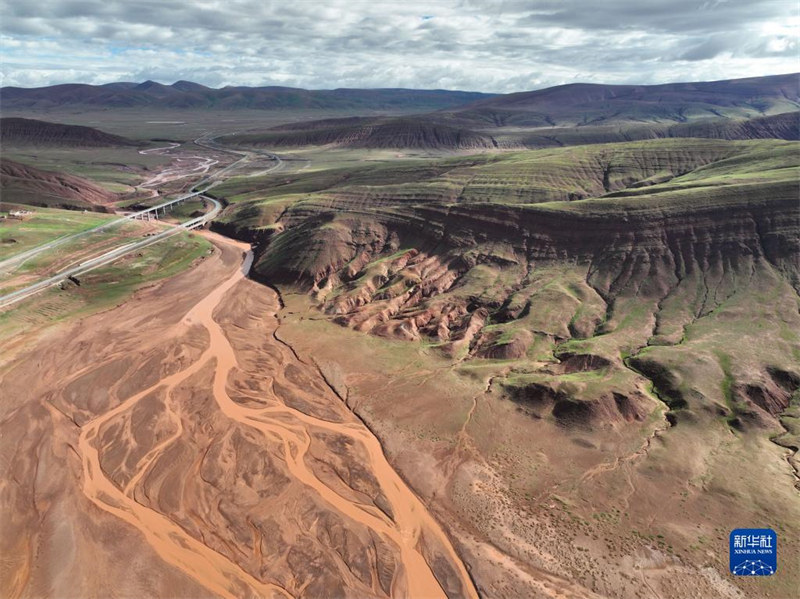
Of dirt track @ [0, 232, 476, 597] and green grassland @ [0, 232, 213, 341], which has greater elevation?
green grassland @ [0, 232, 213, 341]

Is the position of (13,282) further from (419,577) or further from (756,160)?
(756,160)

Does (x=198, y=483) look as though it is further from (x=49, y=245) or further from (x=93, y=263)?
(x=49, y=245)

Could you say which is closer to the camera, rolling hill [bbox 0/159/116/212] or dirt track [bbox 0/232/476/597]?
dirt track [bbox 0/232/476/597]

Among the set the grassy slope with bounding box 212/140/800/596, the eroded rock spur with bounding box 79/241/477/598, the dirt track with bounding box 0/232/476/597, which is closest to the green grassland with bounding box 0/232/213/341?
the dirt track with bounding box 0/232/476/597

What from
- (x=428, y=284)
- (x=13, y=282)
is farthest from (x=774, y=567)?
(x=13, y=282)

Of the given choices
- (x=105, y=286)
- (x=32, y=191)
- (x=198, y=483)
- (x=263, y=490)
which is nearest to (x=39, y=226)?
(x=32, y=191)

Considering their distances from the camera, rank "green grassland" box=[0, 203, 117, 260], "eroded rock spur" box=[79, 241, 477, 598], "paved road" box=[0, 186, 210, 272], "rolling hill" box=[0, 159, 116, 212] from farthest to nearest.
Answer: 1. "rolling hill" box=[0, 159, 116, 212]
2. "green grassland" box=[0, 203, 117, 260]
3. "paved road" box=[0, 186, 210, 272]
4. "eroded rock spur" box=[79, 241, 477, 598]

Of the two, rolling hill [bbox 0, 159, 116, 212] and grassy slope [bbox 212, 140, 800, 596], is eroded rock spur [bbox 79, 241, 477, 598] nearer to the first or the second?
grassy slope [bbox 212, 140, 800, 596]
